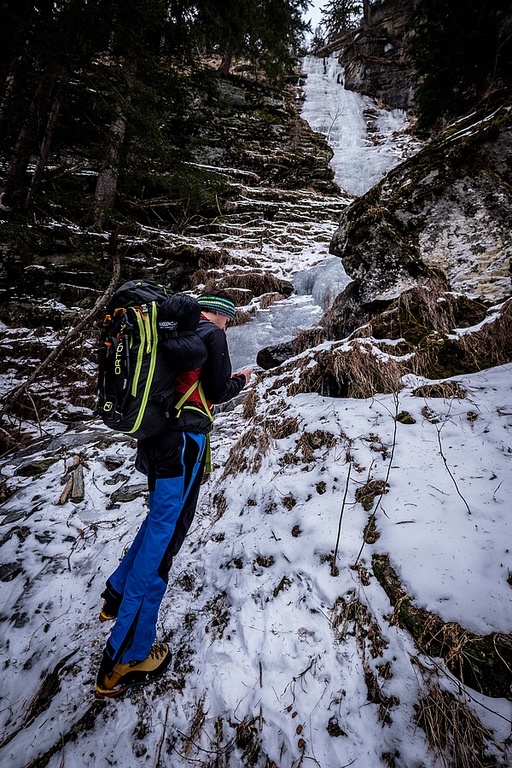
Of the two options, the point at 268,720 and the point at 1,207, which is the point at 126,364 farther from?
the point at 1,207

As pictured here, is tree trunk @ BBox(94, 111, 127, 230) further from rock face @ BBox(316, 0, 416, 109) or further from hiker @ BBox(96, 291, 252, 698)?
rock face @ BBox(316, 0, 416, 109)

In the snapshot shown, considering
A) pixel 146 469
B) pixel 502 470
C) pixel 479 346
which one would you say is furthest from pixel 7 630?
pixel 479 346

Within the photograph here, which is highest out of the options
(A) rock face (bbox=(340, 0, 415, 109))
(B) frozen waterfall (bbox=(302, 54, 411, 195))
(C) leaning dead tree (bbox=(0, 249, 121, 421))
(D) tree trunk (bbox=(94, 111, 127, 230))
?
(A) rock face (bbox=(340, 0, 415, 109))

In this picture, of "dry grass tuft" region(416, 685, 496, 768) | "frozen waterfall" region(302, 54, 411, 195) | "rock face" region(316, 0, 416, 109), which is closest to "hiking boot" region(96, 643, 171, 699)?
"dry grass tuft" region(416, 685, 496, 768)

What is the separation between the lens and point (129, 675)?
1825 millimetres

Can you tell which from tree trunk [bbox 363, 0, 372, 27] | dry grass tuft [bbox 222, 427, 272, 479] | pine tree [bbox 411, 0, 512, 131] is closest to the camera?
dry grass tuft [bbox 222, 427, 272, 479]

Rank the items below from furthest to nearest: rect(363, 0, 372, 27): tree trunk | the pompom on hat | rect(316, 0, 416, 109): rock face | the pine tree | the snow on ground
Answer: rect(363, 0, 372, 27): tree trunk, rect(316, 0, 416, 109): rock face, the pine tree, the pompom on hat, the snow on ground

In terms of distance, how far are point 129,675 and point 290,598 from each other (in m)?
1.02

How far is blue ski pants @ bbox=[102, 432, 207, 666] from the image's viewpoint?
1.87 m

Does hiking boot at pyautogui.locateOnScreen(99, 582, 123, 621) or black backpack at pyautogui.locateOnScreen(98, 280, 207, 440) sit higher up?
black backpack at pyautogui.locateOnScreen(98, 280, 207, 440)

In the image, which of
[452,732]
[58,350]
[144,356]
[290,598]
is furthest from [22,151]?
[452,732]

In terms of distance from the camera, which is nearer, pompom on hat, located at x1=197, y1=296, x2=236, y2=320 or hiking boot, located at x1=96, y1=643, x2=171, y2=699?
hiking boot, located at x1=96, y1=643, x2=171, y2=699

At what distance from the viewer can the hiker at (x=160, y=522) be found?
185cm

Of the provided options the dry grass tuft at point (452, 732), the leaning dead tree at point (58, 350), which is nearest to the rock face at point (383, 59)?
the leaning dead tree at point (58, 350)
